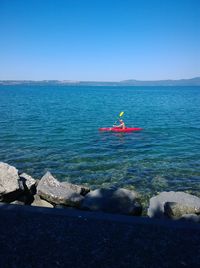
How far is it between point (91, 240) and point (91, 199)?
9.55ft

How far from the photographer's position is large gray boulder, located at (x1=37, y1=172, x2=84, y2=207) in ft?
27.5

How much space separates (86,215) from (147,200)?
198 inches

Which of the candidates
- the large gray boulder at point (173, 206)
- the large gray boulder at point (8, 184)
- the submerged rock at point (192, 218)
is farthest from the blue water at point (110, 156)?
the submerged rock at point (192, 218)

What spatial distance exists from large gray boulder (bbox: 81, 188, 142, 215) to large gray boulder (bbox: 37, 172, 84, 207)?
0.58m

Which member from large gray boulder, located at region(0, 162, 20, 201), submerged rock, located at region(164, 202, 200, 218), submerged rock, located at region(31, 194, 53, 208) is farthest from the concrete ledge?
submerged rock, located at region(31, 194, 53, 208)

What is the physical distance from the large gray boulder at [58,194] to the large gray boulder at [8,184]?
81cm

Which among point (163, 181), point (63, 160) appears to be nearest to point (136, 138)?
point (63, 160)

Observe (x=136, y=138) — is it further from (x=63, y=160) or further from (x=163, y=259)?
(x=163, y=259)

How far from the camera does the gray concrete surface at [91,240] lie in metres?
4.41

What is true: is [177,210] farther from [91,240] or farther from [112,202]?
[91,240]

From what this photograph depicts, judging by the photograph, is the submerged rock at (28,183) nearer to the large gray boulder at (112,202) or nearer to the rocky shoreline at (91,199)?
the rocky shoreline at (91,199)

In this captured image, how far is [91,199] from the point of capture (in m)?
7.85

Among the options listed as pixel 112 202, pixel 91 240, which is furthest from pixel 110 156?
pixel 91 240

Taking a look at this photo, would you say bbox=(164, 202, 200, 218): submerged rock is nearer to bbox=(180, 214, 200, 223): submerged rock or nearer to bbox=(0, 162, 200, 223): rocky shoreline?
bbox=(0, 162, 200, 223): rocky shoreline
